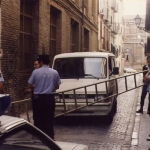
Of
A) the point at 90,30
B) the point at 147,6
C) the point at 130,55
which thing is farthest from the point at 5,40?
the point at 130,55

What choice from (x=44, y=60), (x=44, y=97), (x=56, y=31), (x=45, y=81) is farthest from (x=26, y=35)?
(x=44, y=97)

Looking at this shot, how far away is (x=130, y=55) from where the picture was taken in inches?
3356

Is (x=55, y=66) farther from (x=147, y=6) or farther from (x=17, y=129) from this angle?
(x=17, y=129)

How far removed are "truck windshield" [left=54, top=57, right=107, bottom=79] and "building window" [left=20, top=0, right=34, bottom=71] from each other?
2.91 m

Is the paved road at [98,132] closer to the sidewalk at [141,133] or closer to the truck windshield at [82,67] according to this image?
the sidewalk at [141,133]

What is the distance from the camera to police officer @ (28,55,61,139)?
737 cm

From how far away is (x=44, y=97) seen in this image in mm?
7379

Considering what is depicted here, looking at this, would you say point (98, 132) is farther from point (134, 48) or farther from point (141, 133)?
point (134, 48)

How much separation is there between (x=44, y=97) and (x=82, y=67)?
13.7 ft

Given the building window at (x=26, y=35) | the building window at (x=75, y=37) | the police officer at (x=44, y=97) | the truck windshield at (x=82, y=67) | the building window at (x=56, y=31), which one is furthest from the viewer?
the building window at (x=75, y=37)

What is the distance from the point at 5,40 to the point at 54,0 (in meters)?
6.00

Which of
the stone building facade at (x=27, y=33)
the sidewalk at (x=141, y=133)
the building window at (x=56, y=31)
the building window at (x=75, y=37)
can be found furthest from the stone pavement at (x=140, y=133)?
the building window at (x=75, y=37)

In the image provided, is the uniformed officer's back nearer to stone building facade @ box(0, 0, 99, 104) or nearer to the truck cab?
the truck cab

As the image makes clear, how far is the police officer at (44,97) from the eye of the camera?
7371 millimetres
